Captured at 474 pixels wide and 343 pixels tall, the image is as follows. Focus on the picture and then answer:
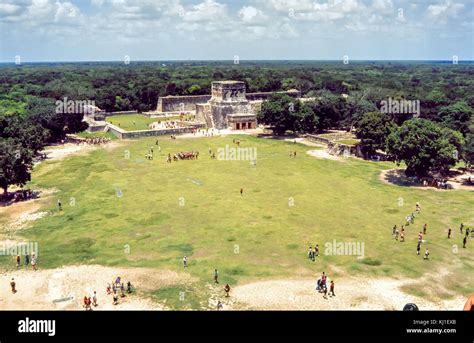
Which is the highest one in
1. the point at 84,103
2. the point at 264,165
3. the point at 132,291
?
the point at 84,103

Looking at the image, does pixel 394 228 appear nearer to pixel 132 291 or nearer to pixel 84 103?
pixel 132 291

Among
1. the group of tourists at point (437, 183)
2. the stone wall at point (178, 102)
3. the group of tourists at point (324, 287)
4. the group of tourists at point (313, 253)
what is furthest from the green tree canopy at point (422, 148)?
the stone wall at point (178, 102)

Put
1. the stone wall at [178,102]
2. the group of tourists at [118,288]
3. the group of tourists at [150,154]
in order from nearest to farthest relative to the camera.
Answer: the group of tourists at [118,288], the group of tourists at [150,154], the stone wall at [178,102]

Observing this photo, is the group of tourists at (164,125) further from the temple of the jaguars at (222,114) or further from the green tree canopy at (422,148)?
the green tree canopy at (422,148)

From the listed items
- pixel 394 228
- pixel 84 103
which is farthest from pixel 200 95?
pixel 394 228

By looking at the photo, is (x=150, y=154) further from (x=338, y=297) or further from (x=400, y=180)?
(x=338, y=297)

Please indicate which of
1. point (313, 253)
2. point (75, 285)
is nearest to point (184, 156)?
point (313, 253)
